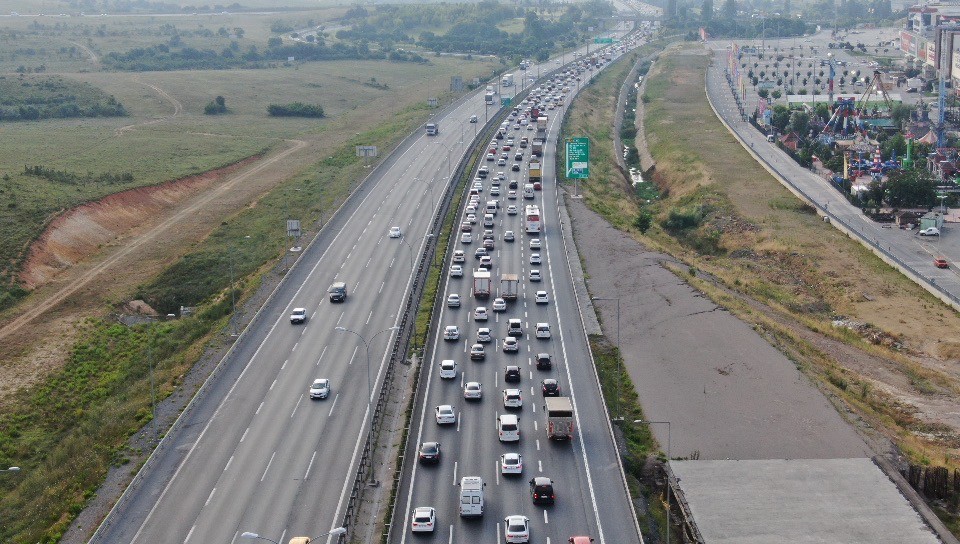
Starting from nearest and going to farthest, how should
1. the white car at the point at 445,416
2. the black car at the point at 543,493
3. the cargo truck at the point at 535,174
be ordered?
the black car at the point at 543,493
the white car at the point at 445,416
the cargo truck at the point at 535,174

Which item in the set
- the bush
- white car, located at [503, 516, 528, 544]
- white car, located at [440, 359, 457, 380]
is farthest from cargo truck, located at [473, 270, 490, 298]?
the bush

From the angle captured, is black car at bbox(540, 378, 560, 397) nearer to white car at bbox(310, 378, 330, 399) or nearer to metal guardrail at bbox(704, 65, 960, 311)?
white car at bbox(310, 378, 330, 399)

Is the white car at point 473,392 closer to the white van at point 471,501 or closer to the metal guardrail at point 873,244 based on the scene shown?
the white van at point 471,501

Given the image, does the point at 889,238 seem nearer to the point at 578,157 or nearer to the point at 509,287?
the point at 578,157

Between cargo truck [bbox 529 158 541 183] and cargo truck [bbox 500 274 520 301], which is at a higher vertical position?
cargo truck [bbox 529 158 541 183]

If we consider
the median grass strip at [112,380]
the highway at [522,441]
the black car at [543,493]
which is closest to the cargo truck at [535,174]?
the median grass strip at [112,380]

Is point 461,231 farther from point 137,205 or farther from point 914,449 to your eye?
point 914,449
